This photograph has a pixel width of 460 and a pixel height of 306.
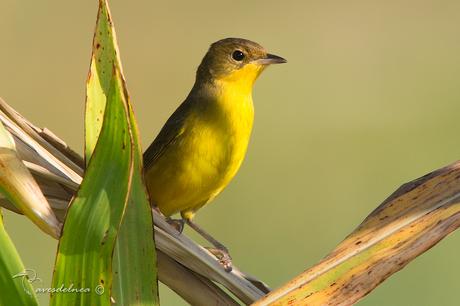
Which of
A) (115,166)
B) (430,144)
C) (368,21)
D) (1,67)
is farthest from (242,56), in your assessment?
(368,21)

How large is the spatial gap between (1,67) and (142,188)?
6887 millimetres

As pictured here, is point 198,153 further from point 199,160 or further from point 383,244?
point 383,244

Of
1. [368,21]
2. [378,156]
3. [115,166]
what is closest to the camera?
[115,166]

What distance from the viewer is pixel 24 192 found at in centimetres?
158

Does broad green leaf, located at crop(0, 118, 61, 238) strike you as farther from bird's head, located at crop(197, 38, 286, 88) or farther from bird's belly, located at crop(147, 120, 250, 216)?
bird's head, located at crop(197, 38, 286, 88)

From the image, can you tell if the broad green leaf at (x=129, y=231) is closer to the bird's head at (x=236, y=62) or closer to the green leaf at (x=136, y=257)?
the green leaf at (x=136, y=257)

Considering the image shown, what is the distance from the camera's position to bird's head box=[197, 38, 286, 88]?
385cm

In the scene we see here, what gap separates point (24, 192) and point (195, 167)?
5.57ft

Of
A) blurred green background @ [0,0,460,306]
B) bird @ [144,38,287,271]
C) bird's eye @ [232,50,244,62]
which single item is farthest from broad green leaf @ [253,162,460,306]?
blurred green background @ [0,0,460,306]

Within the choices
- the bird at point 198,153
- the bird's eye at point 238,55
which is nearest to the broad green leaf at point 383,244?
the bird at point 198,153

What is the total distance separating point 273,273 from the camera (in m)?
4.93

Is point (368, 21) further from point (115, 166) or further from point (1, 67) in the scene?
point (115, 166)

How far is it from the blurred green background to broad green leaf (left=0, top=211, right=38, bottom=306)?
2.75 meters

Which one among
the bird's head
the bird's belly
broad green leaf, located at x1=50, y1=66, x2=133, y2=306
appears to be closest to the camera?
broad green leaf, located at x1=50, y1=66, x2=133, y2=306
